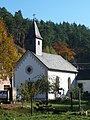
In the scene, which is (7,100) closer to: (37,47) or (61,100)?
(61,100)

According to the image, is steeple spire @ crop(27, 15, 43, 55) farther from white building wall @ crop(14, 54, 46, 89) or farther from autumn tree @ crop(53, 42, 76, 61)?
autumn tree @ crop(53, 42, 76, 61)

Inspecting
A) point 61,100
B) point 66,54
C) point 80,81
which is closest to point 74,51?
point 66,54

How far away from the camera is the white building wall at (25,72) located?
194 ft

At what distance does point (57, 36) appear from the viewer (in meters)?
142

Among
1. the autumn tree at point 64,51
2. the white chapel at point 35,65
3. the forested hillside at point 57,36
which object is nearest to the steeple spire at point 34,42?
Result: the white chapel at point 35,65

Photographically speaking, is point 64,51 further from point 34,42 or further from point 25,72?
point 34,42

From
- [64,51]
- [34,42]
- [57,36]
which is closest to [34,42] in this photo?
[34,42]

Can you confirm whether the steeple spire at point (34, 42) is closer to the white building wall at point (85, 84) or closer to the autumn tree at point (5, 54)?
the white building wall at point (85, 84)

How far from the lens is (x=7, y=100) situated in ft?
148

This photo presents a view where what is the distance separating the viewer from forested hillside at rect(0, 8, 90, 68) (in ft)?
410

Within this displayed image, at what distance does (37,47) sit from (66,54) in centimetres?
5708

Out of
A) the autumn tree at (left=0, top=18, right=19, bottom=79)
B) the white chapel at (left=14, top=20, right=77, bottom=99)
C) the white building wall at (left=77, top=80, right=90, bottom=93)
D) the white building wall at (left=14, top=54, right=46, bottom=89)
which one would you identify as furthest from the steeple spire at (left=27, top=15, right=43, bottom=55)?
the autumn tree at (left=0, top=18, right=19, bottom=79)

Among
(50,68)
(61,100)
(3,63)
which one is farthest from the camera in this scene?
(50,68)

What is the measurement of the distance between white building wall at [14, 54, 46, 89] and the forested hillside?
174 ft
